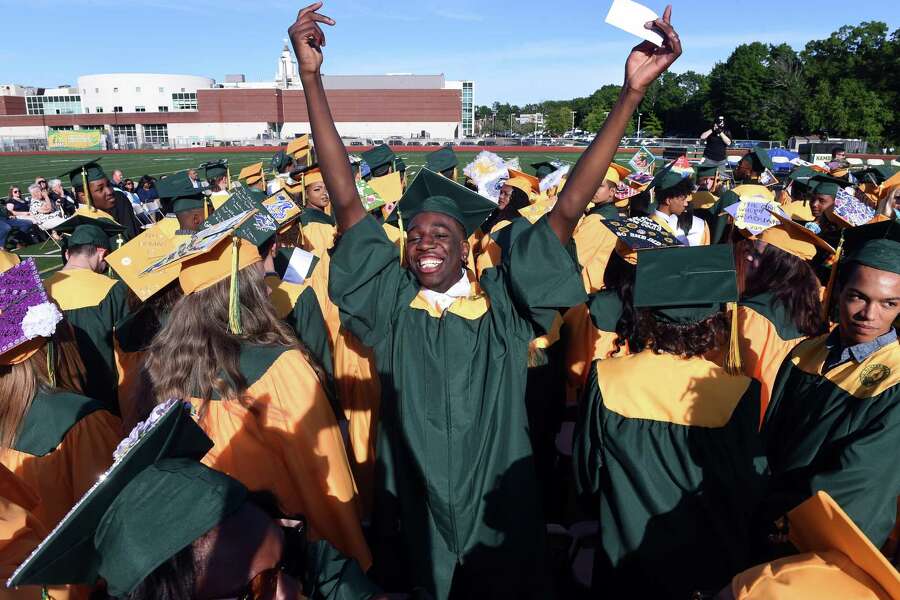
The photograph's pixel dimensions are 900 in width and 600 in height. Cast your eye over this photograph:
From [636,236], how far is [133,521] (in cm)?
252

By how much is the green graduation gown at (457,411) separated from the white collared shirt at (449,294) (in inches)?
1.1

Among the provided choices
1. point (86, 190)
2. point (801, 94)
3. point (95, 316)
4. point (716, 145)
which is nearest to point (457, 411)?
point (95, 316)

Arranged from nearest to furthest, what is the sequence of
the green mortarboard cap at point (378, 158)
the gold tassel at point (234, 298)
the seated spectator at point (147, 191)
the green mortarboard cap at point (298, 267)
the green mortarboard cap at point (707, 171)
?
the gold tassel at point (234, 298), the green mortarboard cap at point (298, 267), the green mortarboard cap at point (378, 158), the green mortarboard cap at point (707, 171), the seated spectator at point (147, 191)

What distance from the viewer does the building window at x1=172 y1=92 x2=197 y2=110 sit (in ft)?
278

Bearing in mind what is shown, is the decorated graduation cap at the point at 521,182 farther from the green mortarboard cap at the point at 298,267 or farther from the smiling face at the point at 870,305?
the smiling face at the point at 870,305

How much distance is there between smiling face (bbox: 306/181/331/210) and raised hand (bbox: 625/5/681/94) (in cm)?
459

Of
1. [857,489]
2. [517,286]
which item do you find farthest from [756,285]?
[517,286]

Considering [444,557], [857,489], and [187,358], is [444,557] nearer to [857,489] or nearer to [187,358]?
[187,358]

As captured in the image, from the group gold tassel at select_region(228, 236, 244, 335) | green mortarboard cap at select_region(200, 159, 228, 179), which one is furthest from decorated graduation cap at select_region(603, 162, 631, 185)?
green mortarboard cap at select_region(200, 159, 228, 179)

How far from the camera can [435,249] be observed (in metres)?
2.47

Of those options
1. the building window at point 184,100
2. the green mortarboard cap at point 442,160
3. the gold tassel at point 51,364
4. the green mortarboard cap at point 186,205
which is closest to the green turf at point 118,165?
the green mortarboard cap at point 186,205

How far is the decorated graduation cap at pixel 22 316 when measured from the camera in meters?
2.06

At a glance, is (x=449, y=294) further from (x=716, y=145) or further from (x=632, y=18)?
(x=716, y=145)

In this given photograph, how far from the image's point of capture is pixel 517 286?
208cm
